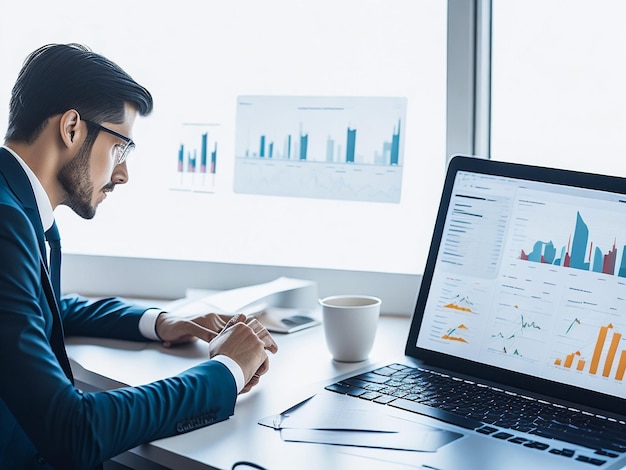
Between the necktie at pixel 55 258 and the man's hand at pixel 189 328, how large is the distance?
20 centimetres

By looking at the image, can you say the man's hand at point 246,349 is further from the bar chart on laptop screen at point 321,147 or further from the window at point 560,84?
the window at point 560,84

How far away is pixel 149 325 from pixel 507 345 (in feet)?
2.27

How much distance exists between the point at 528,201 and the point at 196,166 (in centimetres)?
95

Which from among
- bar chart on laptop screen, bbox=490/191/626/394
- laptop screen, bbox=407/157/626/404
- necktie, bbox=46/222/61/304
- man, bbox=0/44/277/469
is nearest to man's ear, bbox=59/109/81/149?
Answer: man, bbox=0/44/277/469

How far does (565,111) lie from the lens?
→ 1654 mm

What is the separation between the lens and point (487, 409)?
1160mm

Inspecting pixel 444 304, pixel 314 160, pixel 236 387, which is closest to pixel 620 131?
pixel 444 304

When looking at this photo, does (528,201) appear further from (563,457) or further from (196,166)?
(196,166)

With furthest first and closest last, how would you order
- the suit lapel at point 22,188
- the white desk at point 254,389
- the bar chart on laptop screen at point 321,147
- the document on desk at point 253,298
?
the bar chart on laptop screen at point 321,147 < the document on desk at point 253,298 < the suit lapel at point 22,188 < the white desk at point 254,389

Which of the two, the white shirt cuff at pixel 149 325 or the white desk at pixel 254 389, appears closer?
the white desk at pixel 254 389

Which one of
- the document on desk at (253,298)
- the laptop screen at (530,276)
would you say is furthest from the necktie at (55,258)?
the laptop screen at (530,276)

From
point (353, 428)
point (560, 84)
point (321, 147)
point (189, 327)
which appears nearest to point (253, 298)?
point (189, 327)

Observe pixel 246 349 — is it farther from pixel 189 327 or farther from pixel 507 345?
pixel 507 345

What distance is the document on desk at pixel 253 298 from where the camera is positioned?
1.66 meters
